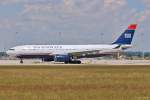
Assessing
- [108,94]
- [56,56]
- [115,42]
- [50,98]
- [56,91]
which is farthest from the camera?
[115,42]

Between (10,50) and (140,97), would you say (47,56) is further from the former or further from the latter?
(140,97)

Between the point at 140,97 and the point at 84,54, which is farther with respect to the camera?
the point at 84,54

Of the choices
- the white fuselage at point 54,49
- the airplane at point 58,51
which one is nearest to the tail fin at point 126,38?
the airplane at point 58,51

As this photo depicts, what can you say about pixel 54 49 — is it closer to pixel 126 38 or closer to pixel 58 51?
pixel 58 51

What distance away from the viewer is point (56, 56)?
127 meters

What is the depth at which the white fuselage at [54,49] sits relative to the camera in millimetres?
127438

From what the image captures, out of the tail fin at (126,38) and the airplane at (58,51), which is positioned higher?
the tail fin at (126,38)

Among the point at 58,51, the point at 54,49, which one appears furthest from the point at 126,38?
the point at 54,49

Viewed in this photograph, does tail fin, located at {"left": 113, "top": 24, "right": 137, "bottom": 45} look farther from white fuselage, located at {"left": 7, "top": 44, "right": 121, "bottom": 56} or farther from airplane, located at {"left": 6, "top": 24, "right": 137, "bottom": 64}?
white fuselage, located at {"left": 7, "top": 44, "right": 121, "bottom": 56}

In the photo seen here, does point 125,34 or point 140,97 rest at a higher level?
point 125,34

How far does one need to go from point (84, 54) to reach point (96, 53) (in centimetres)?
312

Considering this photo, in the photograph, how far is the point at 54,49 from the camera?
129 meters

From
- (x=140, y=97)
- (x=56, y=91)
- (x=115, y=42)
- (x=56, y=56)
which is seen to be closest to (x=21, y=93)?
(x=56, y=91)

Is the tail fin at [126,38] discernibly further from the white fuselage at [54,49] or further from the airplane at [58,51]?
the white fuselage at [54,49]
